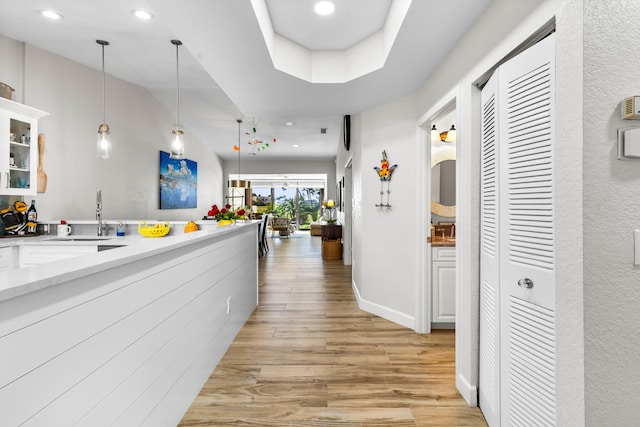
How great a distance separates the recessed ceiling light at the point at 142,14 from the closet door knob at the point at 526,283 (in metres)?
3.37

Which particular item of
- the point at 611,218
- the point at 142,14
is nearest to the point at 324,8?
the point at 142,14

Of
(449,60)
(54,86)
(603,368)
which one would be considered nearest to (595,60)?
(603,368)

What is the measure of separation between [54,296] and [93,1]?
2.73 m

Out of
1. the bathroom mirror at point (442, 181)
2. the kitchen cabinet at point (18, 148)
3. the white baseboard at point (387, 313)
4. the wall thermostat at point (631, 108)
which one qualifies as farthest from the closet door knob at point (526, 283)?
the kitchen cabinet at point (18, 148)

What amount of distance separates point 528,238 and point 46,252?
3421 mm

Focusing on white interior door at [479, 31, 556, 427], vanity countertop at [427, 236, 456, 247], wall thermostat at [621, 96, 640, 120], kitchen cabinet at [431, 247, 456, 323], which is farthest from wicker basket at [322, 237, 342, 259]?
wall thermostat at [621, 96, 640, 120]

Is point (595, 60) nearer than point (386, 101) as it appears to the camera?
Yes

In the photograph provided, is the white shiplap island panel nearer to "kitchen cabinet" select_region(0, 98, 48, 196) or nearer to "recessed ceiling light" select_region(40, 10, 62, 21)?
"kitchen cabinet" select_region(0, 98, 48, 196)

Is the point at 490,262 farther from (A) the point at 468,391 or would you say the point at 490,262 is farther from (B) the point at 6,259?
(B) the point at 6,259

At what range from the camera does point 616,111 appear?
3.63 feet

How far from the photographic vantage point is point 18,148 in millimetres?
2996

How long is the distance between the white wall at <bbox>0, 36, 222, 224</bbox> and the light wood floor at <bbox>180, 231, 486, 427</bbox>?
101 inches

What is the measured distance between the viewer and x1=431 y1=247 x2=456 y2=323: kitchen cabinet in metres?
3.20

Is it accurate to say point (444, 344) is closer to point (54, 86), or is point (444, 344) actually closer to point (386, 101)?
point (386, 101)
